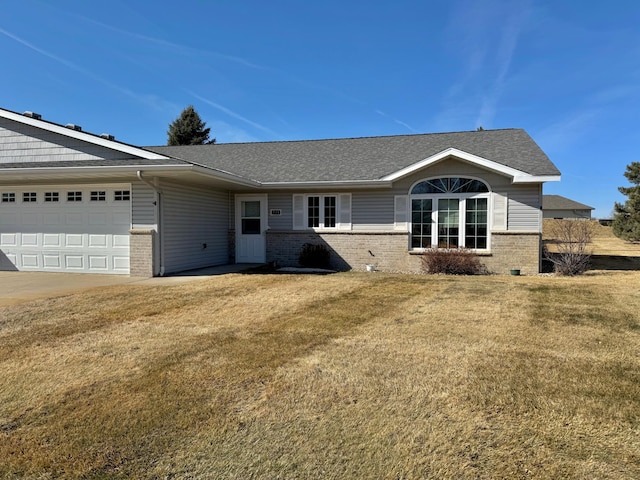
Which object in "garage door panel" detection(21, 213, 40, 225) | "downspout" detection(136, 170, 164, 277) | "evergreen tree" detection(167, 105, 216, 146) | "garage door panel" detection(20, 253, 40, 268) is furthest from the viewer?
"evergreen tree" detection(167, 105, 216, 146)

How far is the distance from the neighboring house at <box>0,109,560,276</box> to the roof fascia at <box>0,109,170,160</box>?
0.04 meters

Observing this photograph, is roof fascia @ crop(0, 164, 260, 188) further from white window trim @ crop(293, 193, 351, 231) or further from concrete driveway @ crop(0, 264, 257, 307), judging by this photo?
white window trim @ crop(293, 193, 351, 231)

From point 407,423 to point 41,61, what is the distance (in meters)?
20.0

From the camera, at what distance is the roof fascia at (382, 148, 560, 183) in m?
11.6

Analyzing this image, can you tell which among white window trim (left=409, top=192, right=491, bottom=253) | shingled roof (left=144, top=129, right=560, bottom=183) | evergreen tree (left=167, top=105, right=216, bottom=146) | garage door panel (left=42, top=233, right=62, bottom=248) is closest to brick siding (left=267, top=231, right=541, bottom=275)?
white window trim (left=409, top=192, right=491, bottom=253)

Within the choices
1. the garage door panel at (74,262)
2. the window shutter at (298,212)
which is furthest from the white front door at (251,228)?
the garage door panel at (74,262)

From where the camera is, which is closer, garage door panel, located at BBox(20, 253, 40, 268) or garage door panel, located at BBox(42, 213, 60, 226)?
garage door panel, located at BBox(42, 213, 60, 226)

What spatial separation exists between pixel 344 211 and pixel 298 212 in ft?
5.45

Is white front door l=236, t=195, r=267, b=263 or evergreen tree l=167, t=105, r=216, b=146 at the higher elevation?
evergreen tree l=167, t=105, r=216, b=146

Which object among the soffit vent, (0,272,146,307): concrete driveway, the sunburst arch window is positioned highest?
the soffit vent

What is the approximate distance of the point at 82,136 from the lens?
39.6 feet

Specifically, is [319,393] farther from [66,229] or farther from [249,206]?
[249,206]

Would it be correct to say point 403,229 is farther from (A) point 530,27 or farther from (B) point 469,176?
(A) point 530,27

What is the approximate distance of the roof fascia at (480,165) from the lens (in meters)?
11.6
